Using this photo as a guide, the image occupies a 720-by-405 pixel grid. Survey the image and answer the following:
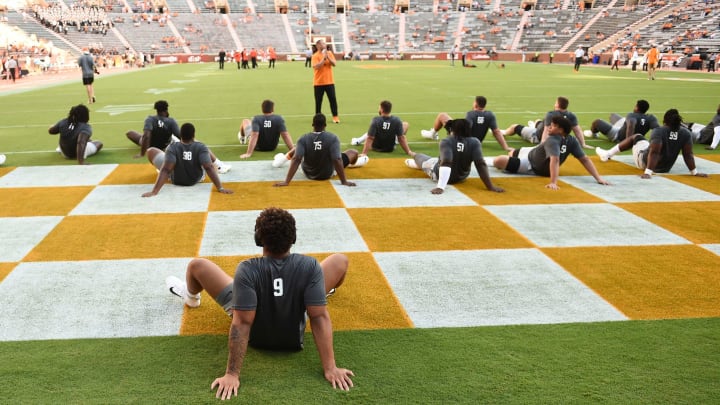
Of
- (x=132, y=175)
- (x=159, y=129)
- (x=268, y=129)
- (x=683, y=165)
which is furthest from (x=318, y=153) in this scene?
(x=683, y=165)

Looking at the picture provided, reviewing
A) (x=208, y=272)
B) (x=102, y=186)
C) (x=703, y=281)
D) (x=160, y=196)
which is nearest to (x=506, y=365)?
(x=208, y=272)

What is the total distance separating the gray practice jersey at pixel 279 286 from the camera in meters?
4.03

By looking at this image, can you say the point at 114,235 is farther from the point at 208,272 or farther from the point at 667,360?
the point at 667,360

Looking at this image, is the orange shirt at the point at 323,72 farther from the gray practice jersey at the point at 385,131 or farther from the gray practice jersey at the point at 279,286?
Answer: the gray practice jersey at the point at 279,286

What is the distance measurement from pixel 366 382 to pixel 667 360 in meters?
2.40

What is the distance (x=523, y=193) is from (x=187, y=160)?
18.7 ft

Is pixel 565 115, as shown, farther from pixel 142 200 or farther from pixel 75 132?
pixel 75 132

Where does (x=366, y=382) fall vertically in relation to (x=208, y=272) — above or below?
below

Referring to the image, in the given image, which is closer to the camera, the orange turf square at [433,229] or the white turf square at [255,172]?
the orange turf square at [433,229]

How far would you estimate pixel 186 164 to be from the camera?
976 cm

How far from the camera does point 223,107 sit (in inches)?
841

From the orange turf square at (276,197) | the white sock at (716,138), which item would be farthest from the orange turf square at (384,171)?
the white sock at (716,138)

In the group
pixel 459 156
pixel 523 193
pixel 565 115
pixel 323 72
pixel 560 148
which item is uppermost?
pixel 323 72

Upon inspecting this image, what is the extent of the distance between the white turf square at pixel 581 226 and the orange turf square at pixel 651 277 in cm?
28
